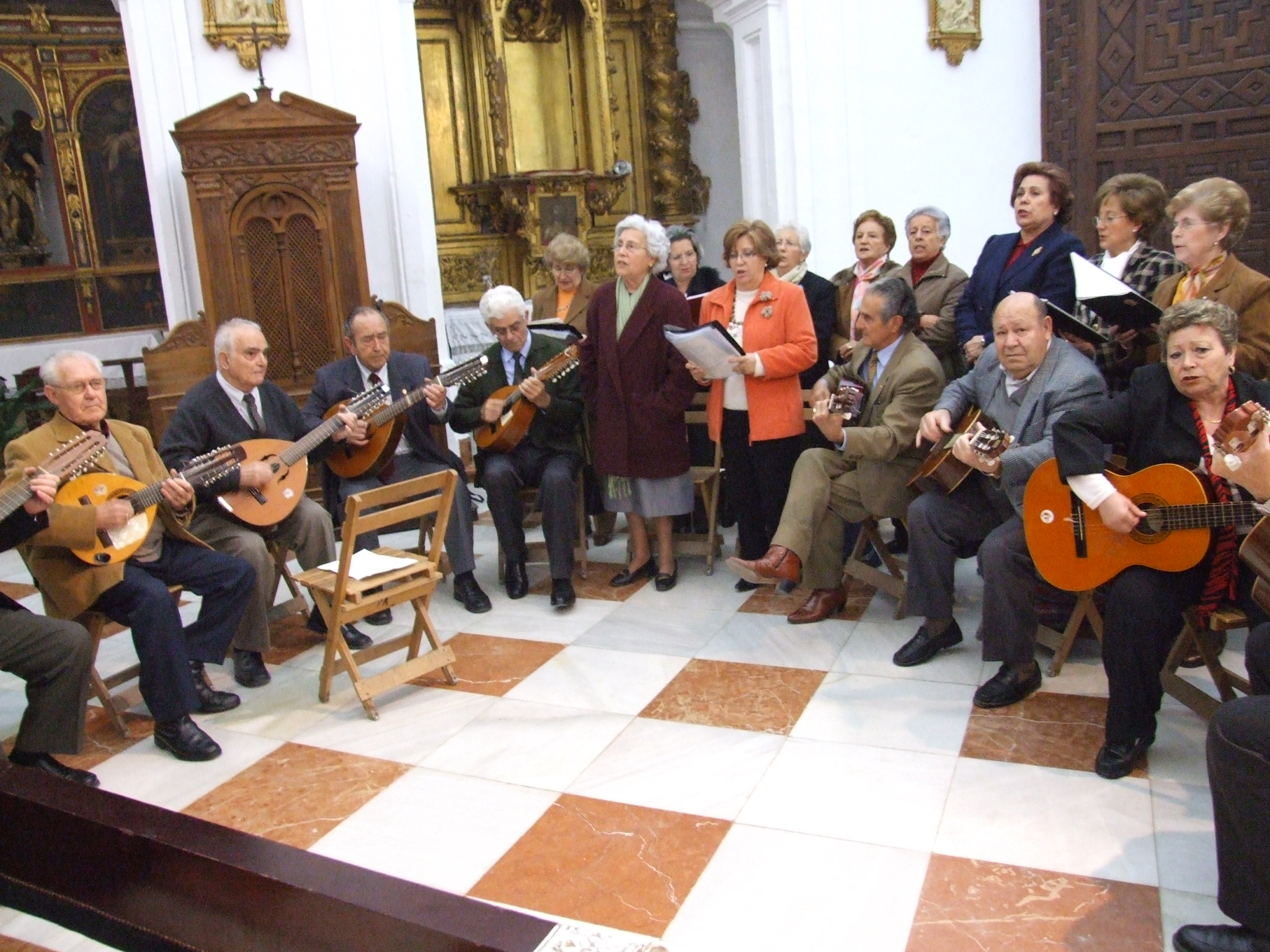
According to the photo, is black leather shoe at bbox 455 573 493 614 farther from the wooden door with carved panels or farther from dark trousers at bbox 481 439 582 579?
the wooden door with carved panels

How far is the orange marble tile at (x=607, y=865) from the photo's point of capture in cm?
263

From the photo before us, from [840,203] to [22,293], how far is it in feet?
23.8

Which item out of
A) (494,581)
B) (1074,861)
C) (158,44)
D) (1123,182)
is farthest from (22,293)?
(1074,861)

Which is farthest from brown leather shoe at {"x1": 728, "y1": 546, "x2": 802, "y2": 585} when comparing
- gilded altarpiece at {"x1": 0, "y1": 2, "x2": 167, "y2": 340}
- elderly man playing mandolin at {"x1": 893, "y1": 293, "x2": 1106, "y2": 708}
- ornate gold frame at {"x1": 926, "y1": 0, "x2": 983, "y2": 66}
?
gilded altarpiece at {"x1": 0, "y1": 2, "x2": 167, "y2": 340}

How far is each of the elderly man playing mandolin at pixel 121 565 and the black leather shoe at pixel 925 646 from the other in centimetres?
247

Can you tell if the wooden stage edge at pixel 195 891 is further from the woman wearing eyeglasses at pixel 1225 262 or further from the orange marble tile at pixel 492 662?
the woman wearing eyeglasses at pixel 1225 262

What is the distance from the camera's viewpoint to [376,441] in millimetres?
4742

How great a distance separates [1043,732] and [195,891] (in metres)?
2.78

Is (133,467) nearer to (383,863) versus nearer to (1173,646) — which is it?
(383,863)

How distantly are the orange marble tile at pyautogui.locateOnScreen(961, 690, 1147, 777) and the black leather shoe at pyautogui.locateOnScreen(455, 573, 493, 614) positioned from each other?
2.27 metres

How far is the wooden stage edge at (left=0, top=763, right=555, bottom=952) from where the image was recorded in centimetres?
107

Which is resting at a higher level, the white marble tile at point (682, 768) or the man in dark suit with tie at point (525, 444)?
the man in dark suit with tie at point (525, 444)

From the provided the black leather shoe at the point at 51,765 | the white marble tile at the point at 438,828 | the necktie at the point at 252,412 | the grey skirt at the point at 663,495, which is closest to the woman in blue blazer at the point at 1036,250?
the grey skirt at the point at 663,495

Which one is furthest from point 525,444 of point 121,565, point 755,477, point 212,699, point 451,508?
point 121,565
